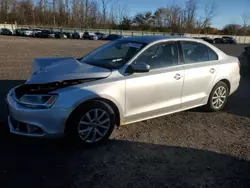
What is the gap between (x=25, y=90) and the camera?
3.77 metres

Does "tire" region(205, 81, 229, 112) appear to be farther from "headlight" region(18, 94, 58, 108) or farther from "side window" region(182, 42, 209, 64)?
"headlight" region(18, 94, 58, 108)

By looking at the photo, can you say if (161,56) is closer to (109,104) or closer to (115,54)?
(115,54)

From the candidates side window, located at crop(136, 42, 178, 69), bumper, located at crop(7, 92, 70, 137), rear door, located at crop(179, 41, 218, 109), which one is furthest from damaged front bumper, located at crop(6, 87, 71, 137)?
rear door, located at crop(179, 41, 218, 109)

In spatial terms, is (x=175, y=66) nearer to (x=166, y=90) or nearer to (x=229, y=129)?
(x=166, y=90)

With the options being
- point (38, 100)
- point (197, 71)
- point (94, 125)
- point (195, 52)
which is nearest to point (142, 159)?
point (94, 125)

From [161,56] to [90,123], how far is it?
175cm

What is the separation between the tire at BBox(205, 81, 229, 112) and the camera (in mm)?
5469

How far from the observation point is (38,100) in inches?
142

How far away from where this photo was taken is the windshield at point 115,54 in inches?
172

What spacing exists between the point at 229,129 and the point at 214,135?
0.48m

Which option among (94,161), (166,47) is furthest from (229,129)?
(94,161)

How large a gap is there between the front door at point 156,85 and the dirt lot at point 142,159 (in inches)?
15.9

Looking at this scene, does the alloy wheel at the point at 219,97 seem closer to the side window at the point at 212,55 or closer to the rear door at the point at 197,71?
the rear door at the point at 197,71

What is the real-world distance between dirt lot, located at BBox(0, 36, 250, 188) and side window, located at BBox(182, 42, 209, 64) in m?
1.21
